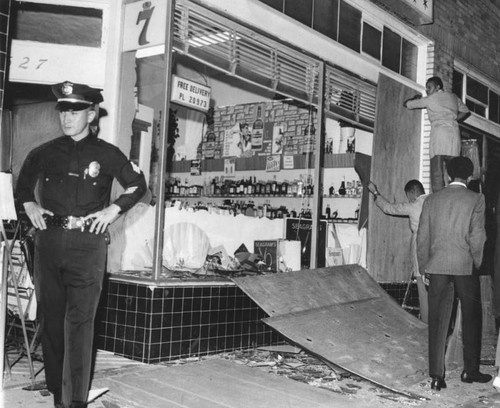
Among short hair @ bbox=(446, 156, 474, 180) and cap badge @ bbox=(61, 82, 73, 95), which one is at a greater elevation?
cap badge @ bbox=(61, 82, 73, 95)

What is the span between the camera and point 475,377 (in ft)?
18.3

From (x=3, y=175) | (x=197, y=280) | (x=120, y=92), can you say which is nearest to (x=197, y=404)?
(x=197, y=280)

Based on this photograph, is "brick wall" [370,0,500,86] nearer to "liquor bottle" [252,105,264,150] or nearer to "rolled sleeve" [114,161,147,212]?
"liquor bottle" [252,105,264,150]

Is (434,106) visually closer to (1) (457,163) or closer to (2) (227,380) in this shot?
(1) (457,163)

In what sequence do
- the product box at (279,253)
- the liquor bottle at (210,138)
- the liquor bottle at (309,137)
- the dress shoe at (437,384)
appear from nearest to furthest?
the dress shoe at (437,384) → the product box at (279,253) → the liquor bottle at (309,137) → the liquor bottle at (210,138)

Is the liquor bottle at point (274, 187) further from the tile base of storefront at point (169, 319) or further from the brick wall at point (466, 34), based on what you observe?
the tile base of storefront at point (169, 319)

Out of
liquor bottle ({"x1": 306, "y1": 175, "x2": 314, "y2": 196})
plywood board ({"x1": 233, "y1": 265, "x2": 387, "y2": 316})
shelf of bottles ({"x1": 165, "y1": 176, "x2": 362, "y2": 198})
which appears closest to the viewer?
plywood board ({"x1": 233, "y1": 265, "x2": 387, "y2": 316})

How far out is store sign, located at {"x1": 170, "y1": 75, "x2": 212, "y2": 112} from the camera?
6168mm

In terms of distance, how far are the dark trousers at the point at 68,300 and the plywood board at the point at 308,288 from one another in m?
2.15

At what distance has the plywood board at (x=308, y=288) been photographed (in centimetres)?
586

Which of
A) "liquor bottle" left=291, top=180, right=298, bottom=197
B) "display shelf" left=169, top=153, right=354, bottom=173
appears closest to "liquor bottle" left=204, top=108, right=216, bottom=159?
"display shelf" left=169, top=153, right=354, bottom=173

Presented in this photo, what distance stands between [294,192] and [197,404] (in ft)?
18.9

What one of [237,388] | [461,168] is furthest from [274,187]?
[237,388]

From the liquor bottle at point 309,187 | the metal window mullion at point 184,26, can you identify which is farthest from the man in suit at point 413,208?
the metal window mullion at point 184,26
